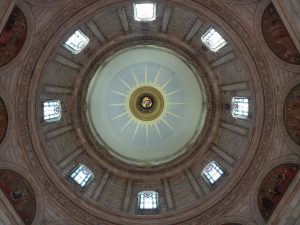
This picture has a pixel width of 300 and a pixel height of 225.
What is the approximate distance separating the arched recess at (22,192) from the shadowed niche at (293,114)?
14.0m

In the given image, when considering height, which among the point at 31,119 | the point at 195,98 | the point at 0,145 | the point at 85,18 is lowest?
the point at 0,145

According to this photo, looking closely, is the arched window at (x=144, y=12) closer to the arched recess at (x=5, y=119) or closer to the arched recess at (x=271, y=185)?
the arched recess at (x=5, y=119)

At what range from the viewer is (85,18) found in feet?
70.5

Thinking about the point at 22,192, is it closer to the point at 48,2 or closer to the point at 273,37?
the point at 48,2

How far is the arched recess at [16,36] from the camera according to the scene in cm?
1917

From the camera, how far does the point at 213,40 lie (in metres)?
24.4

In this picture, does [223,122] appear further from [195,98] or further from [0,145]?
[0,145]

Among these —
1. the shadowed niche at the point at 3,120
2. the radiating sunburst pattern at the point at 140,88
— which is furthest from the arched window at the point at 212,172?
the shadowed niche at the point at 3,120

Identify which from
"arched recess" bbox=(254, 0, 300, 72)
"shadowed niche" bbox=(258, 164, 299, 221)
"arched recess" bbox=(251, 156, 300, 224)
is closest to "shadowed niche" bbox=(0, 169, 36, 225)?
"arched recess" bbox=(251, 156, 300, 224)

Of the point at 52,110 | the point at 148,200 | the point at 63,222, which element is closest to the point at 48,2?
the point at 52,110

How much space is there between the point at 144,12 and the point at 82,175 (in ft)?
35.9

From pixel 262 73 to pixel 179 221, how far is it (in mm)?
9590

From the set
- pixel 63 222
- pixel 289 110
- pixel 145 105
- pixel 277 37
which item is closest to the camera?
pixel 277 37

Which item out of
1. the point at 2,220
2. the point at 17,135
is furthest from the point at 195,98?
the point at 2,220
